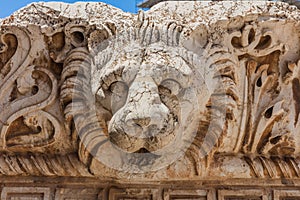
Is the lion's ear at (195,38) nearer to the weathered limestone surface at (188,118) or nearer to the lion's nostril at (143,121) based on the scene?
the weathered limestone surface at (188,118)

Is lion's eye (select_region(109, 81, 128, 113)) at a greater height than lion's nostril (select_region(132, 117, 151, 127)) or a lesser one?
greater

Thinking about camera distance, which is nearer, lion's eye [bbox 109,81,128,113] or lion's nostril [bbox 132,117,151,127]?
lion's nostril [bbox 132,117,151,127]

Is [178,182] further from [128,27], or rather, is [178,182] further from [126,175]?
[128,27]

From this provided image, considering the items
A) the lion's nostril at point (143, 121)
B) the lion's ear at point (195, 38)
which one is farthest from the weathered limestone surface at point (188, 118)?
the lion's nostril at point (143, 121)

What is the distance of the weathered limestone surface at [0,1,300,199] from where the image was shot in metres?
1.69

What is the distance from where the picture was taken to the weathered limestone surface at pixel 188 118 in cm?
169

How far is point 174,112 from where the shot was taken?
159cm

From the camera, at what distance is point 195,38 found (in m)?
1.72

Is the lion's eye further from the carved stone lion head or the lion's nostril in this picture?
the lion's nostril

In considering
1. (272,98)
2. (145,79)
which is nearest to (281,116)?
(272,98)

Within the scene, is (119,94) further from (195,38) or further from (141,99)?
(195,38)

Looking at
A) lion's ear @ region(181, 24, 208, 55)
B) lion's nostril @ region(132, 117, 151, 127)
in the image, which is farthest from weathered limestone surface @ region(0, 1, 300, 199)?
lion's nostril @ region(132, 117, 151, 127)

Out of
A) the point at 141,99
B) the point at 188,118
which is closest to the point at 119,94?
the point at 141,99

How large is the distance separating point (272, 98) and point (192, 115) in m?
0.34
